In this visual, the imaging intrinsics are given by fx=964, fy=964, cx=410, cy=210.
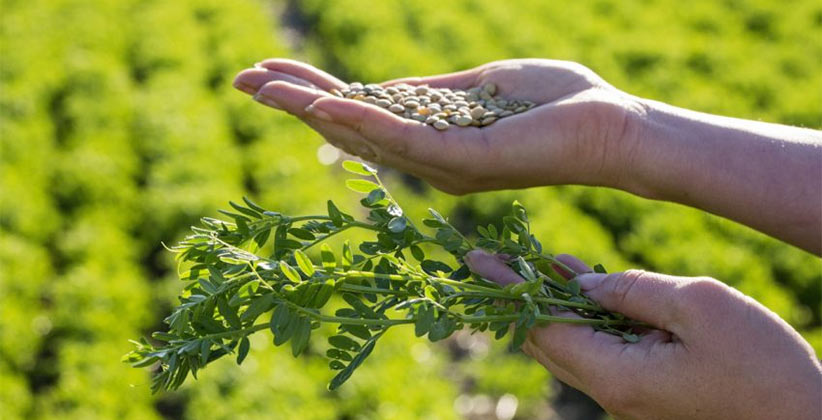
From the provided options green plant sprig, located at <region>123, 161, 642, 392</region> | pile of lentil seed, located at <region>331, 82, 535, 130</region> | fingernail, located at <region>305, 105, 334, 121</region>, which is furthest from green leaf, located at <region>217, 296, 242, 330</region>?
pile of lentil seed, located at <region>331, 82, 535, 130</region>

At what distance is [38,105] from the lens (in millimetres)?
6309

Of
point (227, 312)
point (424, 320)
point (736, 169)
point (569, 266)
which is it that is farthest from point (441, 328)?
point (736, 169)

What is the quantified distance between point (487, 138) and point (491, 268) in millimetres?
684

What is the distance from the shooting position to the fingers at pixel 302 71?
8.46 ft

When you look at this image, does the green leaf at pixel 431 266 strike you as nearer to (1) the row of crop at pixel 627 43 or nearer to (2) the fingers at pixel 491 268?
(2) the fingers at pixel 491 268

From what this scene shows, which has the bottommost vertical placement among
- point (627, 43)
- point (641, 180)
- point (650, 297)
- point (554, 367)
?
point (627, 43)

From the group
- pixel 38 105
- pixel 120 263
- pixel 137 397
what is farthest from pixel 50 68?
pixel 137 397

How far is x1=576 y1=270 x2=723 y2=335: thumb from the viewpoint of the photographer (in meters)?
1.71

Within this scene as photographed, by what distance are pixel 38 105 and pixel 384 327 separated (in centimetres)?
535

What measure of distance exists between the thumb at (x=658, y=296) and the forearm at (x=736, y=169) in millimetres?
521

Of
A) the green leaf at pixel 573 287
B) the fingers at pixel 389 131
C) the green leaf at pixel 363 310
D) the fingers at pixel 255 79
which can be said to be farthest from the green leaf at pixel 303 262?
the fingers at pixel 255 79

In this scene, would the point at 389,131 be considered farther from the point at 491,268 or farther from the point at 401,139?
the point at 491,268

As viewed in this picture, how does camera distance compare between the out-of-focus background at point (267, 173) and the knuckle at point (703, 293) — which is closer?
the knuckle at point (703, 293)

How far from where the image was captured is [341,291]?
1688 mm
